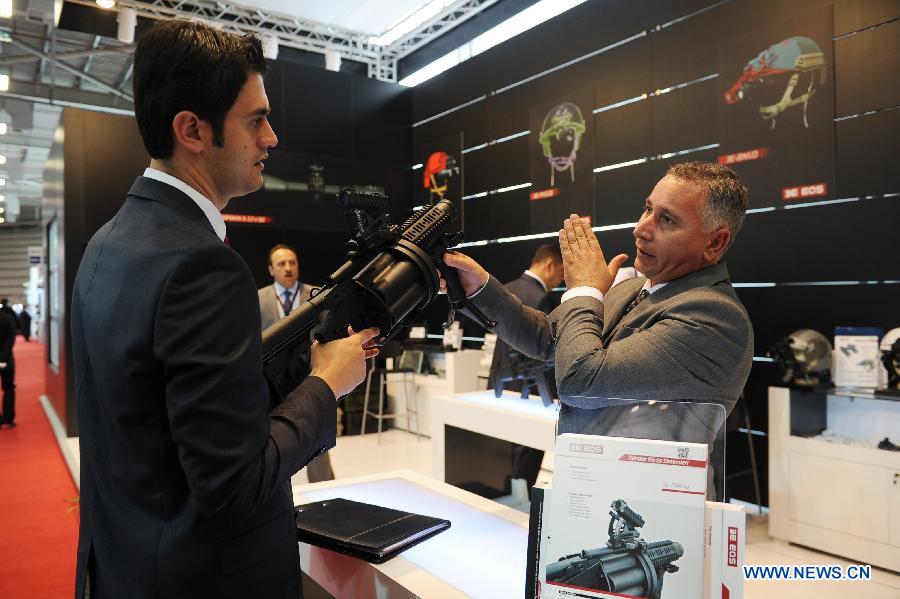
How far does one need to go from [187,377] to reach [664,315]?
3.08 feet

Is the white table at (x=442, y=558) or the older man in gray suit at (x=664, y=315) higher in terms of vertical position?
the older man in gray suit at (x=664, y=315)

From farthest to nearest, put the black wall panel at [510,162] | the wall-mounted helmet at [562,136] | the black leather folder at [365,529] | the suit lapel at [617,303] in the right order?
the black wall panel at [510,162] < the wall-mounted helmet at [562,136] < the suit lapel at [617,303] < the black leather folder at [365,529]

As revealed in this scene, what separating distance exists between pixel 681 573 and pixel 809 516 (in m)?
3.48

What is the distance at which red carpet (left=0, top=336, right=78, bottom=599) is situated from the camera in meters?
3.28

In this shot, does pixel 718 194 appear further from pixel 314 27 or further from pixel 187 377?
pixel 314 27

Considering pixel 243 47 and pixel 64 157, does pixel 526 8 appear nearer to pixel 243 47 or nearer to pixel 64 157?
pixel 64 157

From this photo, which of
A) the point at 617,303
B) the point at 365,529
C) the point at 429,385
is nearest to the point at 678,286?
the point at 617,303

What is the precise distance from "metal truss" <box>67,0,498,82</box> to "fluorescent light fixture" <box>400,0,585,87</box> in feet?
0.93

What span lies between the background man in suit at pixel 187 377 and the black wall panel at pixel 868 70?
162 inches

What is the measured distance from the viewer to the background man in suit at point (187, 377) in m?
0.89

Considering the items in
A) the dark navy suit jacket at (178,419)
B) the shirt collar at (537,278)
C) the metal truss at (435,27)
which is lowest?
the dark navy suit jacket at (178,419)

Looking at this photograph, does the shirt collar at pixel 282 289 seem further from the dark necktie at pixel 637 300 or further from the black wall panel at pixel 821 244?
the dark necktie at pixel 637 300

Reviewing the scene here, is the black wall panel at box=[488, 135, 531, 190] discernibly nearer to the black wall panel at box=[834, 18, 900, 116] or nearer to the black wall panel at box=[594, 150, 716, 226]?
the black wall panel at box=[594, 150, 716, 226]

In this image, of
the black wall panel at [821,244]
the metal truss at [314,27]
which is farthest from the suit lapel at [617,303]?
the metal truss at [314,27]
